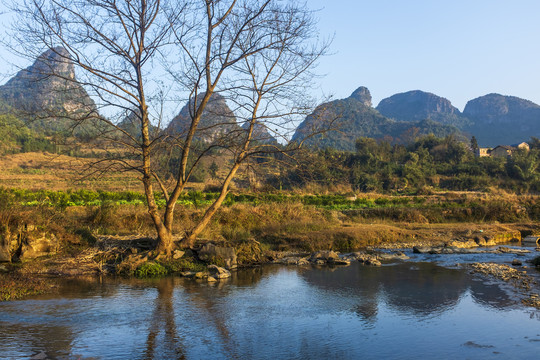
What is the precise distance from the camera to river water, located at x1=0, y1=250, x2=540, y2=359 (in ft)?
25.4

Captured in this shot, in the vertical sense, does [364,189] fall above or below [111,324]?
above

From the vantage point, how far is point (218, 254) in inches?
585

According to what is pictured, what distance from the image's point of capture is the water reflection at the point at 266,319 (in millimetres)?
7797

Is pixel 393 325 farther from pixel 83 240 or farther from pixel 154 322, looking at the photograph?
pixel 83 240

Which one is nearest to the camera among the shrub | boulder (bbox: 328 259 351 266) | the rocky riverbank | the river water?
the river water

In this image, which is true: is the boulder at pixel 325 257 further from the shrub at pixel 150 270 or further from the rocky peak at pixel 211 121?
the rocky peak at pixel 211 121

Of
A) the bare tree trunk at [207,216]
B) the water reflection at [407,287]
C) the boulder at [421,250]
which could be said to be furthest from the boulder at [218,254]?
the boulder at [421,250]

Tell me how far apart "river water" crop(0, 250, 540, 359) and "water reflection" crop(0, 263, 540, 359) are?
2cm

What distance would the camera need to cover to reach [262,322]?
9344 millimetres

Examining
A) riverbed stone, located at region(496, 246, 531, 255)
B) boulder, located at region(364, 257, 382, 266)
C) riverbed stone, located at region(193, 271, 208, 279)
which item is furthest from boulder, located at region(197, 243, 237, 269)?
riverbed stone, located at region(496, 246, 531, 255)

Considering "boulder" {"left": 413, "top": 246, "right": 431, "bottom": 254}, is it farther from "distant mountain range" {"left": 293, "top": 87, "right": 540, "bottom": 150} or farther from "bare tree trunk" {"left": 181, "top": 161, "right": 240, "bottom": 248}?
"bare tree trunk" {"left": 181, "top": 161, "right": 240, "bottom": 248}

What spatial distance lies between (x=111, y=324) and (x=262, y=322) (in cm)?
289

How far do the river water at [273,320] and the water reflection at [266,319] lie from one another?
2 cm

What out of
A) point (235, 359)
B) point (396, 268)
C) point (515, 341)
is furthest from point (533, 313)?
point (235, 359)
